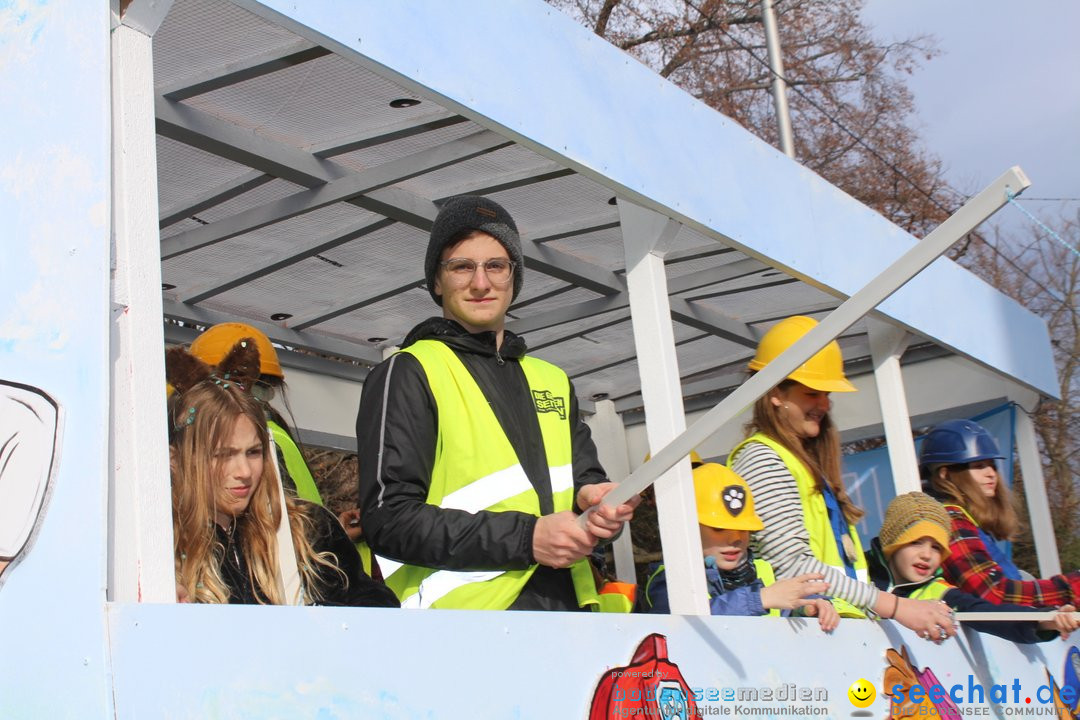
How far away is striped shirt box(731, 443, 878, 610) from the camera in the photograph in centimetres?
349

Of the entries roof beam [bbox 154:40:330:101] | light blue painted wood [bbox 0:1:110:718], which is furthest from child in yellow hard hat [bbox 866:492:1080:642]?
light blue painted wood [bbox 0:1:110:718]

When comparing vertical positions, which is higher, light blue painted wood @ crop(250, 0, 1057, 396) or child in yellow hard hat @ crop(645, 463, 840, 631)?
light blue painted wood @ crop(250, 0, 1057, 396)

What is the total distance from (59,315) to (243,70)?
1700mm

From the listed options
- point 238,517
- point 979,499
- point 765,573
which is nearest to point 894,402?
point 979,499

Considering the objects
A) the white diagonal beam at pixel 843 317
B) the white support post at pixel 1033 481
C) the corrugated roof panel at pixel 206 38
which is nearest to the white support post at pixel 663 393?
the white diagonal beam at pixel 843 317

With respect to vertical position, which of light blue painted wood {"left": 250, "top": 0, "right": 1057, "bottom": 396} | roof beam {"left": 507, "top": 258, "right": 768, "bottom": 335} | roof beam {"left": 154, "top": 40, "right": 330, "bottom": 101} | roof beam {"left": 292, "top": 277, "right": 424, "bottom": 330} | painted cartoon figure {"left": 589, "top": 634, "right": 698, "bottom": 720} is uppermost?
roof beam {"left": 154, "top": 40, "right": 330, "bottom": 101}

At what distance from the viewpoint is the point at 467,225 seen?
9.83ft

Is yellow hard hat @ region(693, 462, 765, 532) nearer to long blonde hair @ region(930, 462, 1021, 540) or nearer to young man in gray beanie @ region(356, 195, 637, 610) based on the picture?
young man in gray beanie @ region(356, 195, 637, 610)

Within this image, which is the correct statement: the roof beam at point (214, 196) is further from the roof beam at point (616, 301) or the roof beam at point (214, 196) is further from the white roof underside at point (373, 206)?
the roof beam at point (616, 301)

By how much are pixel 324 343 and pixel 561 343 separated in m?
1.13

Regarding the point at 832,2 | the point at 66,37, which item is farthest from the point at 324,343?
the point at 832,2

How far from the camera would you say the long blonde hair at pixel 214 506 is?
102 inches

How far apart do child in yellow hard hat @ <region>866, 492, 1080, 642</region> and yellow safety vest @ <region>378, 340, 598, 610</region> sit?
6.22ft

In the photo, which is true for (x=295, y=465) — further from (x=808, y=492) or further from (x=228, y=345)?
(x=808, y=492)
